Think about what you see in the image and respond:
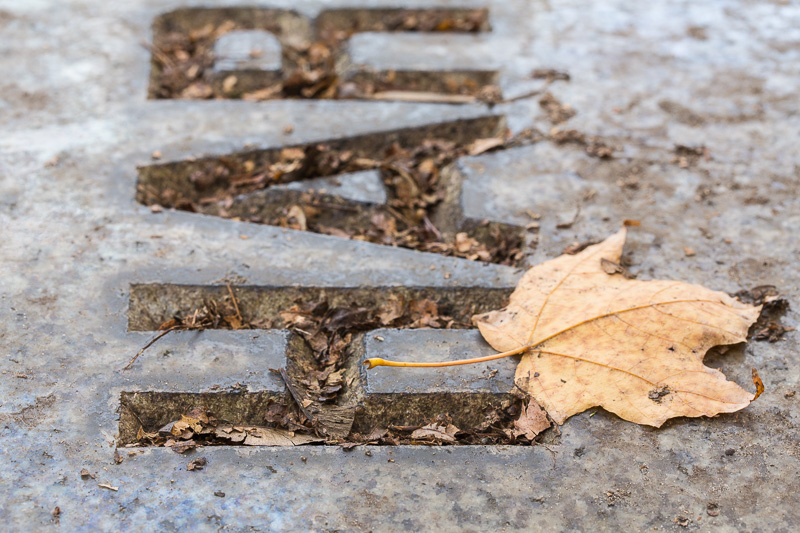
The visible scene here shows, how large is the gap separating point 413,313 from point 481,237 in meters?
0.42

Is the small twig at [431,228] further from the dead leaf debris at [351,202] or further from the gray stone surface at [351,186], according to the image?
the gray stone surface at [351,186]

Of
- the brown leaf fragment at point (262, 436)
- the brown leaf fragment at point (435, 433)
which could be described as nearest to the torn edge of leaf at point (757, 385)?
the brown leaf fragment at point (435, 433)

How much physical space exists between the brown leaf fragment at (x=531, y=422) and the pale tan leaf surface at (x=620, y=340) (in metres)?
0.02

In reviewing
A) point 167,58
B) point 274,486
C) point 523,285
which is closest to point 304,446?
point 274,486

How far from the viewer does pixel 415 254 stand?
2.17 m

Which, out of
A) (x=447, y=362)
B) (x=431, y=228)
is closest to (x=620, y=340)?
(x=447, y=362)

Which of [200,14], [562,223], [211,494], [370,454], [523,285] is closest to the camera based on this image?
[211,494]

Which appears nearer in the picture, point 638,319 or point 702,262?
point 638,319

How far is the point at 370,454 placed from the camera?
1.64 m

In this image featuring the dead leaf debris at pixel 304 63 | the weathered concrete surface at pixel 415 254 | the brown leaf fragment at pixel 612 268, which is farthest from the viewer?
the dead leaf debris at pixel 304 63

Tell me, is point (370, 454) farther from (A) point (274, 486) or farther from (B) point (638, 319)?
(B) point (638, 319)

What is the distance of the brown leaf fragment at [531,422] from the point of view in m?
1.69

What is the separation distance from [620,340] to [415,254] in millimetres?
651

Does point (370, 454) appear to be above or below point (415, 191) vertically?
below
